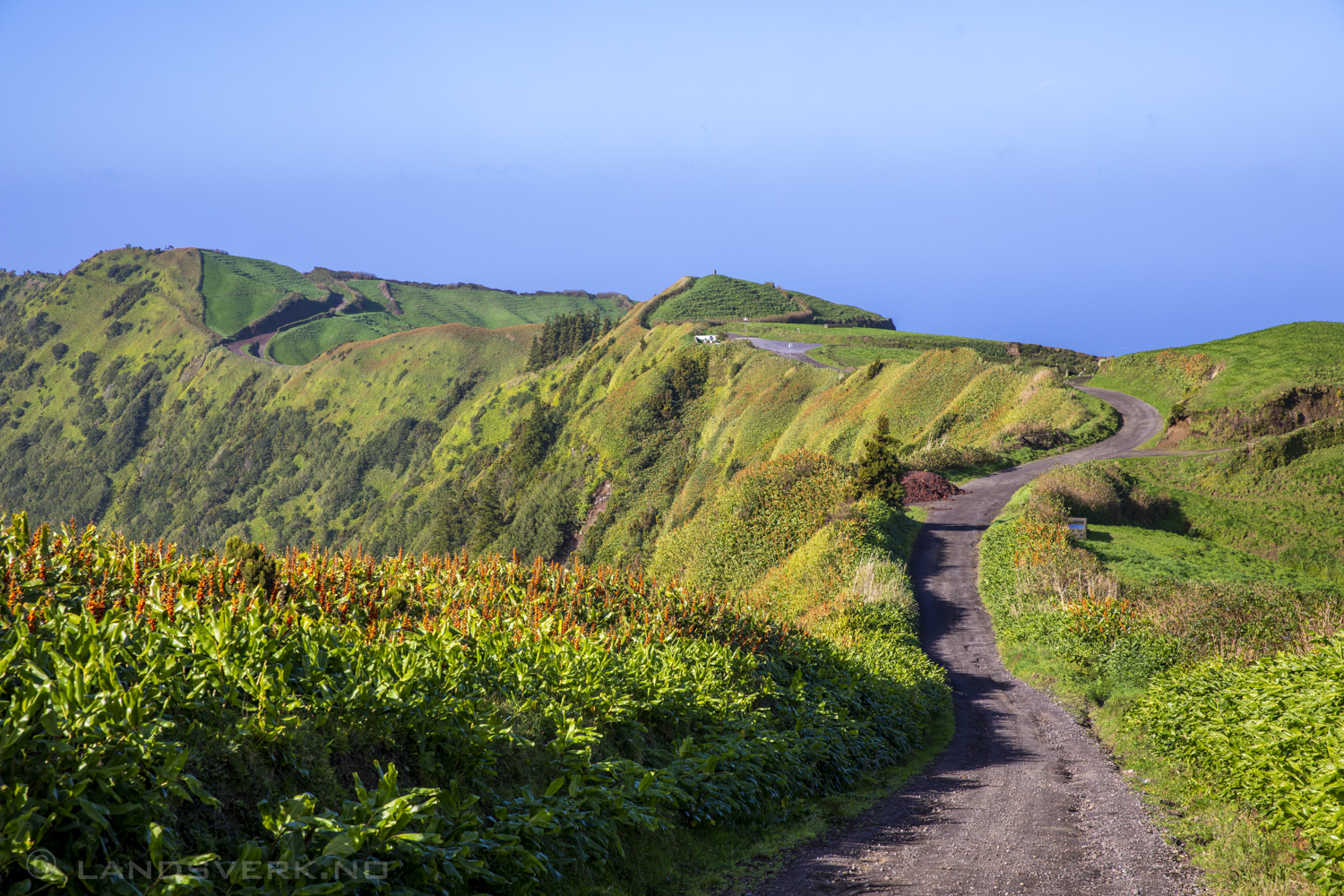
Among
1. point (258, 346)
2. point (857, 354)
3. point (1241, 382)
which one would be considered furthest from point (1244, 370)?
point (258, 346)

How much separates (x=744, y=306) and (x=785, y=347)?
135ft

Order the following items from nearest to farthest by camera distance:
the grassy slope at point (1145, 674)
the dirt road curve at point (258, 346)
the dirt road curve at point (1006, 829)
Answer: the dirt road curve at point (1006, 829) < the grassy slope at point (1145, 674) < the dirt road curve at point (258, 346)

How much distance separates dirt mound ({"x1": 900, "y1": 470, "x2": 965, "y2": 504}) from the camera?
33188mm

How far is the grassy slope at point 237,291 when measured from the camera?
16638cm

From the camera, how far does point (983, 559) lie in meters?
25.2

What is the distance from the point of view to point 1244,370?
46531 millimetres

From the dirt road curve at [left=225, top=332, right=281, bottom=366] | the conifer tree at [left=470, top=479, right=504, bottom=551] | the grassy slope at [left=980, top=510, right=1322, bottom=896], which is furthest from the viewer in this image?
the dirt road curve at [left=225, top=332, right=281, bottom=366]

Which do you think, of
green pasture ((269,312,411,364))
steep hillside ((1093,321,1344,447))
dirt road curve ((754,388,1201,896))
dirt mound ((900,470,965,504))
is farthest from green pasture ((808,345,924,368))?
green pasture ((269,312,411,364))

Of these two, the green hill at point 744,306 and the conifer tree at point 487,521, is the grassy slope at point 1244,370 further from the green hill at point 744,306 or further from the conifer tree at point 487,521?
the green hill at point 744,306

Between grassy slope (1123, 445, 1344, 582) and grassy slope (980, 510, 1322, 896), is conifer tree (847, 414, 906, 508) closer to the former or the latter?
grassy slope (980, 510, 1322, 896)

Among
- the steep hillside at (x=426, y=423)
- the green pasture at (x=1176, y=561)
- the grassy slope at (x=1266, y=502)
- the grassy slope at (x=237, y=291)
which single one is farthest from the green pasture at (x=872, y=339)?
the grassy slope at (x=237, y=291)

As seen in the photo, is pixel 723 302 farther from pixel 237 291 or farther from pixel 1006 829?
pixel 237 291

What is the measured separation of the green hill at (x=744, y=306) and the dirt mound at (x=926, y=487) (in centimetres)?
7174

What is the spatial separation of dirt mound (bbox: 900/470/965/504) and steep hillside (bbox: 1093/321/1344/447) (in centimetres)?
1310
